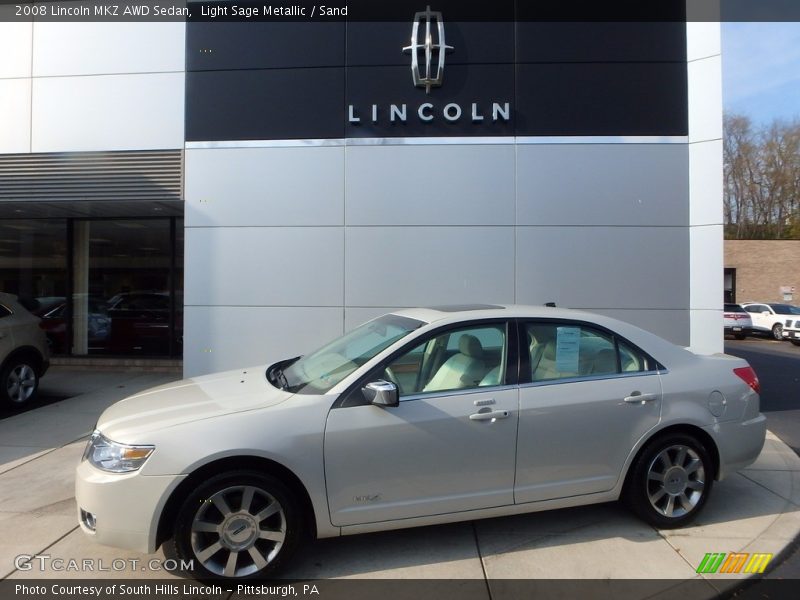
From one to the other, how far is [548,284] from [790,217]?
140 ft

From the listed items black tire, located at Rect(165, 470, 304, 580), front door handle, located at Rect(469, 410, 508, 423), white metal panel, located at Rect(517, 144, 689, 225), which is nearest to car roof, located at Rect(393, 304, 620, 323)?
front door handle, located at Rect(469, 410, 508, 423)

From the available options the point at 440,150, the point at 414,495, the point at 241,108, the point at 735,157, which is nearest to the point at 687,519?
the point at 414,495

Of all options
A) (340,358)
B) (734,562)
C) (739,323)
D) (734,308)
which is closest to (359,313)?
(340,358)

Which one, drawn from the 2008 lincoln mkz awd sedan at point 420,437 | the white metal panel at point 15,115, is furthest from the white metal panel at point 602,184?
the white metal panel at point 15,115

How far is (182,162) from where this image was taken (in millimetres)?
8242

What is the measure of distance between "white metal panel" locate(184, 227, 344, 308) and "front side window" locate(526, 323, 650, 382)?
15.3 ft

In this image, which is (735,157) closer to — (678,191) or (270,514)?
(678,191)

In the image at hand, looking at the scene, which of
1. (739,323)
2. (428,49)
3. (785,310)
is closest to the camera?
(428,49)

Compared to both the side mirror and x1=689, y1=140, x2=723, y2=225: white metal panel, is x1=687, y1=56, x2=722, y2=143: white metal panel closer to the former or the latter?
x1=689, y1=140, x2=723, y2=225: white metal panel

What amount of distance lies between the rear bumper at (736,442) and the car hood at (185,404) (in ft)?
9.74

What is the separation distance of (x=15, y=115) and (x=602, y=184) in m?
9.02

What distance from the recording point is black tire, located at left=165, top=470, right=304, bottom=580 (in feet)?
9.86

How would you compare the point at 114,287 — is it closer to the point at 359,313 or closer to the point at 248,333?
the point at 248,333

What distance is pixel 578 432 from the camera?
3.54 metres
